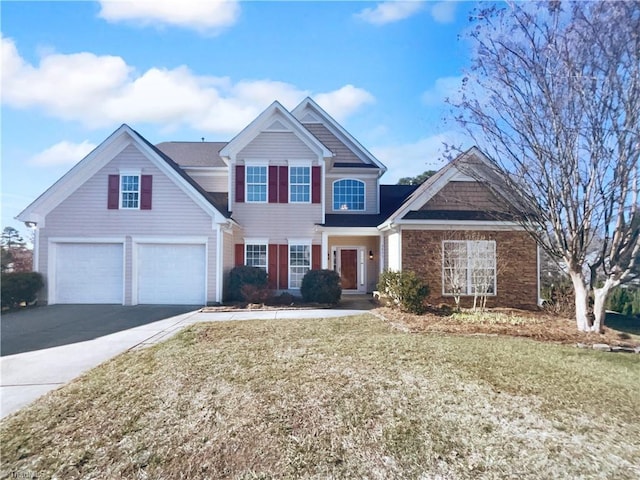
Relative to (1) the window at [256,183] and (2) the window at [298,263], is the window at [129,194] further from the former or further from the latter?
(2) the window at [298,263]

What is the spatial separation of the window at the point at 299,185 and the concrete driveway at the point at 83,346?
5.72 m

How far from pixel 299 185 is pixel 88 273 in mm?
9188

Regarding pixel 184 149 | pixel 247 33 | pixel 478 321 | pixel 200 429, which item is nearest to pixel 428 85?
pixel 247 33

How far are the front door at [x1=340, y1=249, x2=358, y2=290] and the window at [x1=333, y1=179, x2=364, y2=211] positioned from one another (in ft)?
7.58

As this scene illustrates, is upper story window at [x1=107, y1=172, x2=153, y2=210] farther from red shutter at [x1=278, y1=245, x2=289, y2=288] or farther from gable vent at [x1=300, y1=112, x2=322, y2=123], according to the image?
gable vent at [x1=300, y1=112, x2=322, y2=123]

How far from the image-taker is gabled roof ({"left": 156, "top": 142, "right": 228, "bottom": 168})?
57.7 feet

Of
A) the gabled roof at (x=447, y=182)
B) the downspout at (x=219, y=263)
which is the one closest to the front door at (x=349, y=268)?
the gabled roof at (x=447, y=182)

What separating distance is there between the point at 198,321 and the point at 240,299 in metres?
3.70

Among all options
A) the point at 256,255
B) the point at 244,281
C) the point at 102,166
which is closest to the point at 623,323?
the point at 244,281

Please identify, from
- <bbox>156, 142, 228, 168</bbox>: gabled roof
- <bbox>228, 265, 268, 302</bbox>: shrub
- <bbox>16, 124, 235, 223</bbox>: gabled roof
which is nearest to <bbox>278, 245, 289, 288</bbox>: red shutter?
<bbox>228, 265, 268, 302</bbox>: shrub

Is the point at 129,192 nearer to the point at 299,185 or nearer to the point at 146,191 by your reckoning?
the point at 146,191

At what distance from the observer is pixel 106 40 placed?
1035 centimetres

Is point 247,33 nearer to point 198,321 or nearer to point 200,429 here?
point 198,321

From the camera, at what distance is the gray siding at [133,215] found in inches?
534
